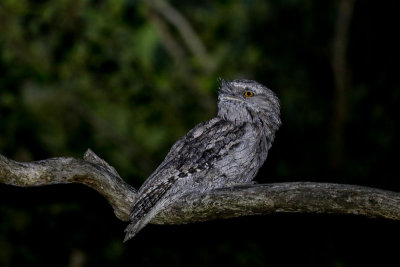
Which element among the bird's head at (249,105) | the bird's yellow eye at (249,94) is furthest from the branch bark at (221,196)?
the bird's yellow eye at (249,94)

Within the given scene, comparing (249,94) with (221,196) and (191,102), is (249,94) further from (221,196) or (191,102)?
(191,102)

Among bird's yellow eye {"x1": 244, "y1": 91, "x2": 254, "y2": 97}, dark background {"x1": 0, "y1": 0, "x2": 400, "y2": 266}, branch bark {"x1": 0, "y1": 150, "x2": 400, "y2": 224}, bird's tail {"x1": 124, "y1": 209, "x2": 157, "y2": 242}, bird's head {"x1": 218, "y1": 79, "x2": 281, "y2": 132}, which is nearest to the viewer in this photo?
branch bark {"x1": 0, "y1": 150, "x2": 400, "y2": 224}

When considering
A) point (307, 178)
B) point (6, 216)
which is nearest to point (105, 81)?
point (6, 216)

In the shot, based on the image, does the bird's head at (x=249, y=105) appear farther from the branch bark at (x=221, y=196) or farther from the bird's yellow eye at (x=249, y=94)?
the branch bark at (x=221, y=196)

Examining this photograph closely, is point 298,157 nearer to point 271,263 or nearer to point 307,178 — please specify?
point 307,178

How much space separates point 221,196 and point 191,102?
5.36m

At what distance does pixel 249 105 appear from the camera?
477 cm

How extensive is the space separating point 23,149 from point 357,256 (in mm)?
4728

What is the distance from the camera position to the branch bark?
324 centimetres

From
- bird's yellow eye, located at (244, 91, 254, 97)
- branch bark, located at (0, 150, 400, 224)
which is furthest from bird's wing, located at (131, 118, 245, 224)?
bird's yellow eye, located at (244, 91, 254, 97)

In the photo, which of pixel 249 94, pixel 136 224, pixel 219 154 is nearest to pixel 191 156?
pixel 219 154

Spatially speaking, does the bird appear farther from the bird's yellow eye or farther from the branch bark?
the branch bark

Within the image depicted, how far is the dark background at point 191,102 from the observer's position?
23.4ft

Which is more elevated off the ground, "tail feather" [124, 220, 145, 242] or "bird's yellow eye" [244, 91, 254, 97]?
"bird's yellow eye" [244, 91, 254, 97]
